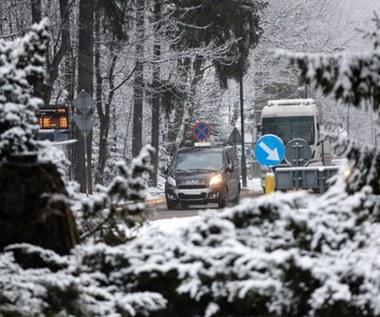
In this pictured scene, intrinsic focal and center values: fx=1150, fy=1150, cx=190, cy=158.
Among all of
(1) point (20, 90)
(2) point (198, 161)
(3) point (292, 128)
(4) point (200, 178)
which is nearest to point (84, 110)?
(4) point (200, 178)

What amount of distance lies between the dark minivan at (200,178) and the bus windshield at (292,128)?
4710mm

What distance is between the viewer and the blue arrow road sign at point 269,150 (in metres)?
20.8

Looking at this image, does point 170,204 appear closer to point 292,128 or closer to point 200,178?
point 200,178

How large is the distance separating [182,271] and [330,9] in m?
63.6

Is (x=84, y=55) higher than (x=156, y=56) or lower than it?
lower

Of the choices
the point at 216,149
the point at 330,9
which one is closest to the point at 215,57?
the point at 216,149

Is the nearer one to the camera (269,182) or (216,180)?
Result: (269,182)

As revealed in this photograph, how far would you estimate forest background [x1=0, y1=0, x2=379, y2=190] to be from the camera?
106ft

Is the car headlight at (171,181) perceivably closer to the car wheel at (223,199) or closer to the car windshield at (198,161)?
the car windshield at (198,161)

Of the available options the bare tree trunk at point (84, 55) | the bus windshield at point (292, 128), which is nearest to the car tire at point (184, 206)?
the bare tree trunk at point (84, 55)

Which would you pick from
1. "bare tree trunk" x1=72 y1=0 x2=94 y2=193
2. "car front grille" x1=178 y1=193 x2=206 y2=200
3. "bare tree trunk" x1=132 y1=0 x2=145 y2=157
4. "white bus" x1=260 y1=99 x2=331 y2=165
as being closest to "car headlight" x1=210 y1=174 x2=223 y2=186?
"car front grille" x1=178 y1=193 x2=206 y2=200

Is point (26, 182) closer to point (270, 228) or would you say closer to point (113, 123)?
point (270, 228)

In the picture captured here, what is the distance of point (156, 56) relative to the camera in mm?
37531

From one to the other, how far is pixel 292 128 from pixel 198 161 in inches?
240
